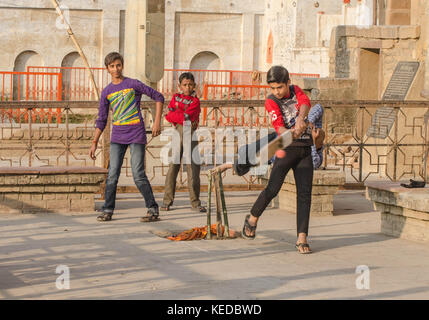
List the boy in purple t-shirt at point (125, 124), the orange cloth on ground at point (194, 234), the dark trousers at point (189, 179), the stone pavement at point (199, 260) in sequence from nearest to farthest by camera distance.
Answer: the stone pavement at point (199, 260)
the orange cloth on ground at point (194, 234)
the boy in purple t-shirt at point (125, 124)
the dark trousers at point (189, 179)

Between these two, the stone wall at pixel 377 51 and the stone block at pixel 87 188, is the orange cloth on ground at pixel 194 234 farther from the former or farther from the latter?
the stone wall at pixel 377 51

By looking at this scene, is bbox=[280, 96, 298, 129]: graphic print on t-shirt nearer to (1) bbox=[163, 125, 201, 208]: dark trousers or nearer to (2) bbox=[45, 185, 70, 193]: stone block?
(1) bbox=[163, 125, 201, 208]: dark trousers

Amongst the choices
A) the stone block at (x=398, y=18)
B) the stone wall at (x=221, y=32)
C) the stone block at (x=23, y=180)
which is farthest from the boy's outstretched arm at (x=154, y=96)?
the stone wall at (x=221, y=32)

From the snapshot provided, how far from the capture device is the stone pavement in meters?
5.84

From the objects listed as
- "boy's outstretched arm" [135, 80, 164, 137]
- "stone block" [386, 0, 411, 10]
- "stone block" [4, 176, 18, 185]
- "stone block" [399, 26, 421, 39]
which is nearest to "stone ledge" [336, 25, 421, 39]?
"stone block" [399, 26, 421, 39]

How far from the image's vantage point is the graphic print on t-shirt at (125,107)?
30.7 feet

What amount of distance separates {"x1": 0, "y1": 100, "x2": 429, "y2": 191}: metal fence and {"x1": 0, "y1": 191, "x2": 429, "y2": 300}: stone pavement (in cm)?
205

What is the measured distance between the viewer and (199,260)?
7.09 meters

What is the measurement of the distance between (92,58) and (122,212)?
27.9m

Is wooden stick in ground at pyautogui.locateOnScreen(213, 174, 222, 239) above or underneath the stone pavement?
above

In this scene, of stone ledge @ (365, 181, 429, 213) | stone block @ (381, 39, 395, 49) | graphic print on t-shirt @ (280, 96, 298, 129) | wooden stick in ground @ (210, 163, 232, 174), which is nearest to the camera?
graphic print on t-shirt @ (280, 96, 298, 129)

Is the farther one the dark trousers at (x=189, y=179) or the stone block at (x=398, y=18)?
the stone block at (x=398, y=18)

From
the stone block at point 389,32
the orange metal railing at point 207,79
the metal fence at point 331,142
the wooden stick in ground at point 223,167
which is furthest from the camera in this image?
the orange metal railing at point 207,79

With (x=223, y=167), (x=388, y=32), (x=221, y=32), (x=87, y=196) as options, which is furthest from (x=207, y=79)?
(x=223, y=167)
